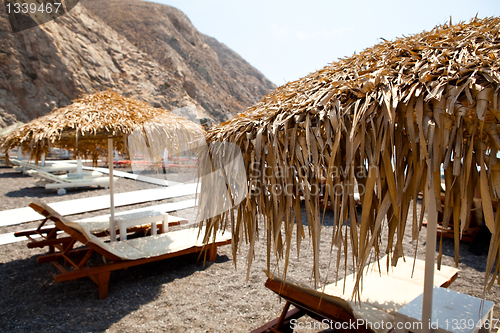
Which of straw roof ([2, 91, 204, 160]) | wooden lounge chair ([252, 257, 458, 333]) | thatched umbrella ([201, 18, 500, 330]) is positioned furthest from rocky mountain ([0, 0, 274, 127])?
thatched umbrella ([201, 18, 500, 330])

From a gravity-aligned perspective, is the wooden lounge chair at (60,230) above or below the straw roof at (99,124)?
below

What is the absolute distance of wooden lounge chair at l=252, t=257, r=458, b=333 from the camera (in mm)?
1932

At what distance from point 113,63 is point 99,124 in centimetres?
3367

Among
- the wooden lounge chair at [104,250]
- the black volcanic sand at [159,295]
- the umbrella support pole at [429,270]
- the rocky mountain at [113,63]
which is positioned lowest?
→ the black volcanic sand at [159,295]

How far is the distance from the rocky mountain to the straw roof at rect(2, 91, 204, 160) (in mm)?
9601

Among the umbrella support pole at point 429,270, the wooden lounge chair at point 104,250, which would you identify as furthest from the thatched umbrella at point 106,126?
the umbrella support pole at point 429,270

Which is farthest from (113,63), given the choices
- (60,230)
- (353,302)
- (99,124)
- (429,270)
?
(429,270)

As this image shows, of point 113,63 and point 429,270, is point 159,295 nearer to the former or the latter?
point 429,270

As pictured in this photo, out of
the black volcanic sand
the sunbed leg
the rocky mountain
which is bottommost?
the black volcanic sand

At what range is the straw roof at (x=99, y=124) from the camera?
3.84 meters

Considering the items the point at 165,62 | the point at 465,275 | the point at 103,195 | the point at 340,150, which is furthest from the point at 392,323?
the point at 165,62

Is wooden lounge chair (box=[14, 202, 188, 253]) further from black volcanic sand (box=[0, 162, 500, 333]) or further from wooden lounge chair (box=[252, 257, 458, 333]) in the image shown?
wooden lounge chair (box=[252, 257, 458, 333])

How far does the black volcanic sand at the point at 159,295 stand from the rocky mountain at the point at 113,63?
11.2 metres

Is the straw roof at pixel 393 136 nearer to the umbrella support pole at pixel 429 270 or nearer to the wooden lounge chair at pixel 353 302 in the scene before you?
the umbrella support pole at pixel 429 270
